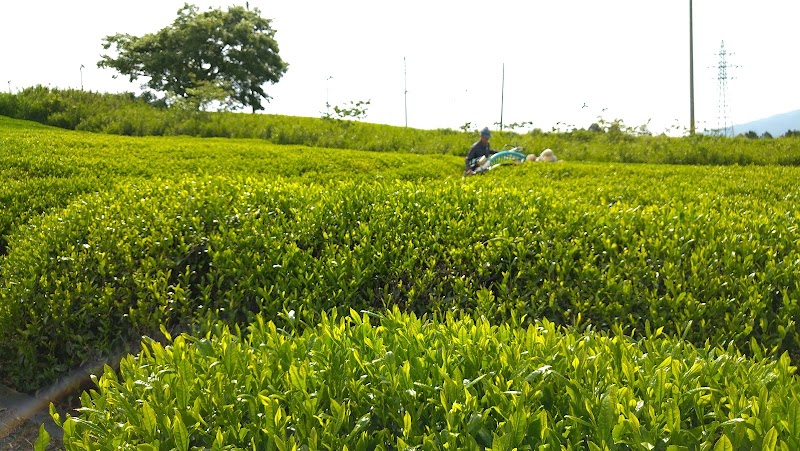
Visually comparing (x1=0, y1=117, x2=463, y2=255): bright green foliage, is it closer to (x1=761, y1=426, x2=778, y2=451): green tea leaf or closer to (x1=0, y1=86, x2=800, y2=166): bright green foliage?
(x1=0, y1=86, x2=800, y2=166): bright green foliage

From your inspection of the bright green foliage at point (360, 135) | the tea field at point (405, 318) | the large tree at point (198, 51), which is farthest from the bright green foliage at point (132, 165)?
the large tree at point (198, 51)

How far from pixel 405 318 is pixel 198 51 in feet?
124

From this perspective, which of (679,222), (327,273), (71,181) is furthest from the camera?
(71,181)

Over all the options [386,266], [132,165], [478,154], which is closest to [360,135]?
[478,154]

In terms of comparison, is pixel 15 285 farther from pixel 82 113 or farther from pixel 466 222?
pixel 82 113

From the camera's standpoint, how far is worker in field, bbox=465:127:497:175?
14.3m

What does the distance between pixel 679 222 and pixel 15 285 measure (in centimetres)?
532

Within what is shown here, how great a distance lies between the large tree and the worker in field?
25989mm

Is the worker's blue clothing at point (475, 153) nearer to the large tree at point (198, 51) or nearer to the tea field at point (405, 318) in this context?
the tea field at point (405, 318)

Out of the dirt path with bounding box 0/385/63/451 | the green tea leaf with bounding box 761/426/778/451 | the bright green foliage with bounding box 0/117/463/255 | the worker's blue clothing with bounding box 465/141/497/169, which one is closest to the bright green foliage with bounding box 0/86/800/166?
the bright green foliage with bounding box 0/117/463/255

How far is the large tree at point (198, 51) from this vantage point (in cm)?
3719

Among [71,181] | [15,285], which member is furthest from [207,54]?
[15,285]

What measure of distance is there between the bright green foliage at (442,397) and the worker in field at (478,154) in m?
11.7

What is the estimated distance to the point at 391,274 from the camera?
456 centimetres
